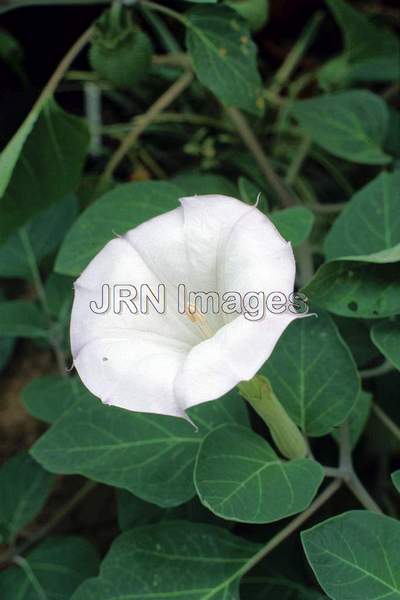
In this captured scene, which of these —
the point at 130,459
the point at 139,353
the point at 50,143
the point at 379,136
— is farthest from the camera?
the point at 379,136

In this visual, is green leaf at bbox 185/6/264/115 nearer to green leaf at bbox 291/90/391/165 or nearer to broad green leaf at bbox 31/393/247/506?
green leaf at bbox 291/90/391/165

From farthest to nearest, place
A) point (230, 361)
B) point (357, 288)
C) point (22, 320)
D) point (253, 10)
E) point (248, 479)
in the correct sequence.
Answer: point (253, 10)
point (22, 320)
point (357, 288)
point (248, 479)
point (230, 361)

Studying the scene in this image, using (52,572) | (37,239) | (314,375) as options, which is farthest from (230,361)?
(37,239)

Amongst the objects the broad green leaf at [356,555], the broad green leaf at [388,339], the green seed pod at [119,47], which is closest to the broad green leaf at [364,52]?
the green seed pod at [119,47]

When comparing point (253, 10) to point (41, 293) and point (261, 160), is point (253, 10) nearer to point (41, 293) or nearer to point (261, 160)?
point (261, 160)

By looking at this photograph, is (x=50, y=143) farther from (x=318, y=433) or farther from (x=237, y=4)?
(x=318, y=433)

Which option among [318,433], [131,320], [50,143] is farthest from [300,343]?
[50,143]

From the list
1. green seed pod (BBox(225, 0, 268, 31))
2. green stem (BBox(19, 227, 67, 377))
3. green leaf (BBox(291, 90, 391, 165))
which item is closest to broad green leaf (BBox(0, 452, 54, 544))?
green stem (BBox(19, 227, 67, 377))
